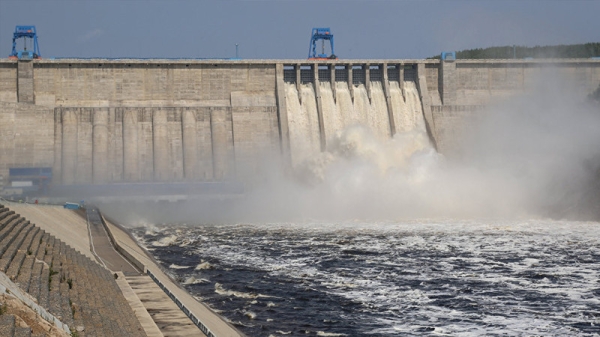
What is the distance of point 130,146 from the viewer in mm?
66938

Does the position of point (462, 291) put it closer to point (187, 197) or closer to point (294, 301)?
point (294, 301)

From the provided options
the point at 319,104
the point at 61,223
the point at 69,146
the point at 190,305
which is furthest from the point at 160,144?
the point at 190,305

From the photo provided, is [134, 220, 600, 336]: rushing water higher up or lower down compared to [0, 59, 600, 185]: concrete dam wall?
lower down

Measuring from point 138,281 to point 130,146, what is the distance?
42.0 metres

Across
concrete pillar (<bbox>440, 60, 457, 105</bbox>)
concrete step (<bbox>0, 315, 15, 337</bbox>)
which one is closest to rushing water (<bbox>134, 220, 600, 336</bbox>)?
concrete step (<bbox>0, 315, 15, 337</bbox>)

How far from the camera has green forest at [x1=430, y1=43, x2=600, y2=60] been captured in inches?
3294

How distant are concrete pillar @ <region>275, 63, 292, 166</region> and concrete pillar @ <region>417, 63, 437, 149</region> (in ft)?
44.0

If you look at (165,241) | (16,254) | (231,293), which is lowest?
(231,293)

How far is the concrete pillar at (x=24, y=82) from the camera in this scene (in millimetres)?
66312

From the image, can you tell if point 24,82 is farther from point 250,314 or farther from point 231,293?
point 250,314

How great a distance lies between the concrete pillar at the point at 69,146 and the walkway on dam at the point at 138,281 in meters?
17.0

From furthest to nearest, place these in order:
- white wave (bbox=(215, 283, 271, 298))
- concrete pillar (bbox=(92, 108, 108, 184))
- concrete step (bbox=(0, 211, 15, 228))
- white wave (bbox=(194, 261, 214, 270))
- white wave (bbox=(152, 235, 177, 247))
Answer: concrete pillar (bbox=(92, 108, 108, 184)) < white wave (bbox=(152, 235, 177, 247)) < white wave (bbox=(194, 261, 214, 270)) < concrete step (bbox=(0, 211, 15, 228)) < white wave (bbox=(215, 283, 271, 298))

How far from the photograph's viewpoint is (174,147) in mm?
67750

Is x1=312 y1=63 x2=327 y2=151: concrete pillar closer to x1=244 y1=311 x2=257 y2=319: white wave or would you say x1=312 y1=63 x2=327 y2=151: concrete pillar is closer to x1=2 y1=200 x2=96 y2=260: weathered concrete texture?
x1=2 y1=200 x2=96 y2=260: weathered concrete texture
